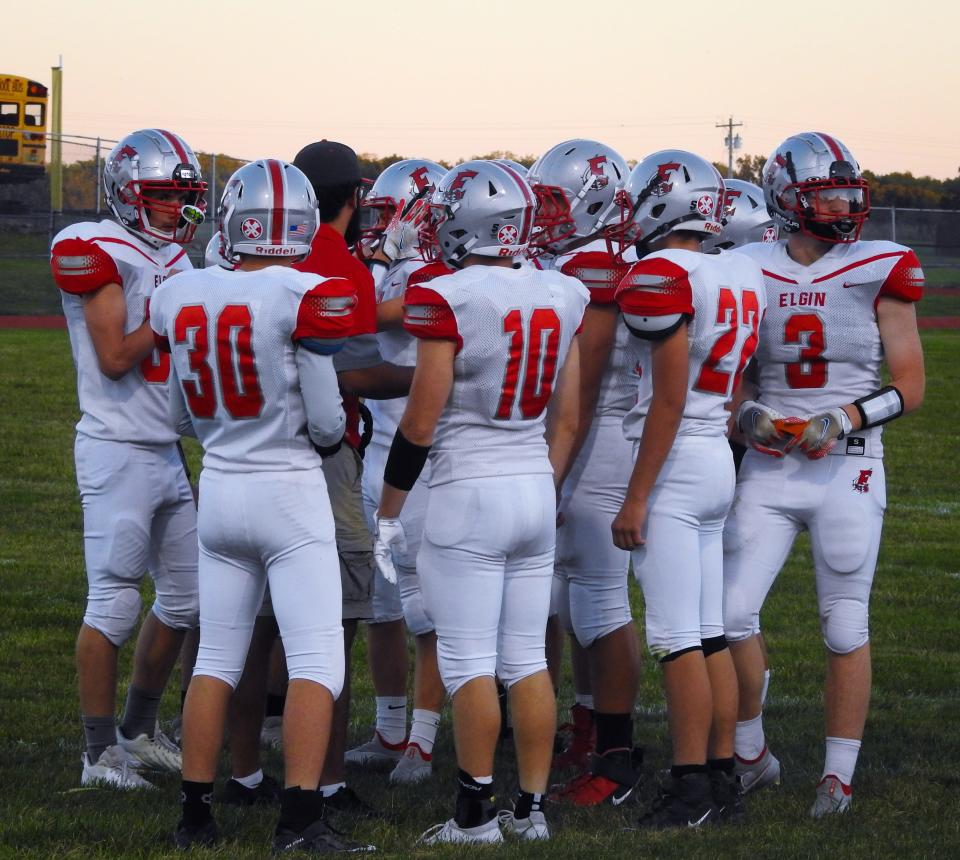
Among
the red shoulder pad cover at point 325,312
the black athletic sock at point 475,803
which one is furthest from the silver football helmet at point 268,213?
the black athletic sock at point 475,803

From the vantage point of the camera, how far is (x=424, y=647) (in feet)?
17.8

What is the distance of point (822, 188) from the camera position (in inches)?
185

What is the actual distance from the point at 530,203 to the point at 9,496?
7465mm

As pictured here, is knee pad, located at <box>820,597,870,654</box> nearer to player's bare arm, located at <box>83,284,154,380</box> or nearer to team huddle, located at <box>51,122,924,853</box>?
team huddle, located at <box>51,122,924,853</box>

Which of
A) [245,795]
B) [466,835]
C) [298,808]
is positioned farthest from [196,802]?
[466,835]

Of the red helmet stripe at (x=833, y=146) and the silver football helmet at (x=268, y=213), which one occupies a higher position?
the red helmet stripe at (x=833, y=146)

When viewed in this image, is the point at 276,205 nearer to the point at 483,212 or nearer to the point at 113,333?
the point at 483,212

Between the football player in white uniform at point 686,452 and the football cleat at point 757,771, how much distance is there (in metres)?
0.36

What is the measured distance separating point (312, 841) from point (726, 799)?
54.0 inches

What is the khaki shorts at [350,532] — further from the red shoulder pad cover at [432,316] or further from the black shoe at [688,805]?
the black shoe at [688,805]

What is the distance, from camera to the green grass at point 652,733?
14.2 ft

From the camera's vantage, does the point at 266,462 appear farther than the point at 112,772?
No

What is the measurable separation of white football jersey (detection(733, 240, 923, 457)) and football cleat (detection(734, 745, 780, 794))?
3.76 feet

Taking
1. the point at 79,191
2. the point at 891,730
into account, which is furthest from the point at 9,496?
the point at 79,191
